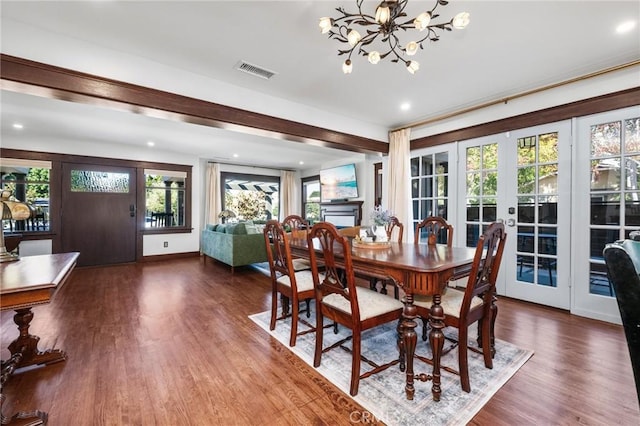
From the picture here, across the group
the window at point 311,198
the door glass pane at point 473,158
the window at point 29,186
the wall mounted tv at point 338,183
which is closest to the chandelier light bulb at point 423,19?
the door glass pane at point 473,158

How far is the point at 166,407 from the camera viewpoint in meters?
1.53

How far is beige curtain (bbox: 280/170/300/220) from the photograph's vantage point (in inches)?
324

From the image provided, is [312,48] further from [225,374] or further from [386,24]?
[225,374]

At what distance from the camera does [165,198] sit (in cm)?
621

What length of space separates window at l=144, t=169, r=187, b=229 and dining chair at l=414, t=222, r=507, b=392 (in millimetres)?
5938

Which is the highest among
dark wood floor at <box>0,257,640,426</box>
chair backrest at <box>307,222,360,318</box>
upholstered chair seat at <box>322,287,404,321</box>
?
chair backrest at <box>307,222,360,318</box>

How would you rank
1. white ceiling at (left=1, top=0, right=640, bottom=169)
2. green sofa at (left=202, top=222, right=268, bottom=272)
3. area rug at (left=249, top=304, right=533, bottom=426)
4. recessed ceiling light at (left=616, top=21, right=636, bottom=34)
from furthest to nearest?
1. green sofa at (left=202, top=222, right=268, bottom=272)
2. recessed ceiling light at (left=616, top=21, right=636, bottom=34)
3. white ceiling at (left=1, top=0, right=640, bottom=169)
4. area rug at (left=249, top=304, right=533, bottom=426)

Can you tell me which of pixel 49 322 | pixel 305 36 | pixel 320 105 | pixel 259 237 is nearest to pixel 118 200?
pixel 259 237

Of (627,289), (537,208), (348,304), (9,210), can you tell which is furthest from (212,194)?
(627,289)

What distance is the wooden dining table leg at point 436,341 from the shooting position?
1.57 meters

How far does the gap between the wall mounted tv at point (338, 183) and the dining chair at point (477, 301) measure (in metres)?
4.60

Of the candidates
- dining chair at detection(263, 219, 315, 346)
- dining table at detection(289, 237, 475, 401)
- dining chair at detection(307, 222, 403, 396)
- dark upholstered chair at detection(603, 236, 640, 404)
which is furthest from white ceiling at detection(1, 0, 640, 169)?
dark upholstered chair at detection(603, 236, 640, 404)

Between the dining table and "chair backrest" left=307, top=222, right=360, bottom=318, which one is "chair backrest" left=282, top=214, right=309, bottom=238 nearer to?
"chair backrest" left=307, top=222, right=360, bottom=318

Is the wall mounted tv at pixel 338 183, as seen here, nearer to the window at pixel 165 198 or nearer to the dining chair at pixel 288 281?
the window at pixel 165 198
